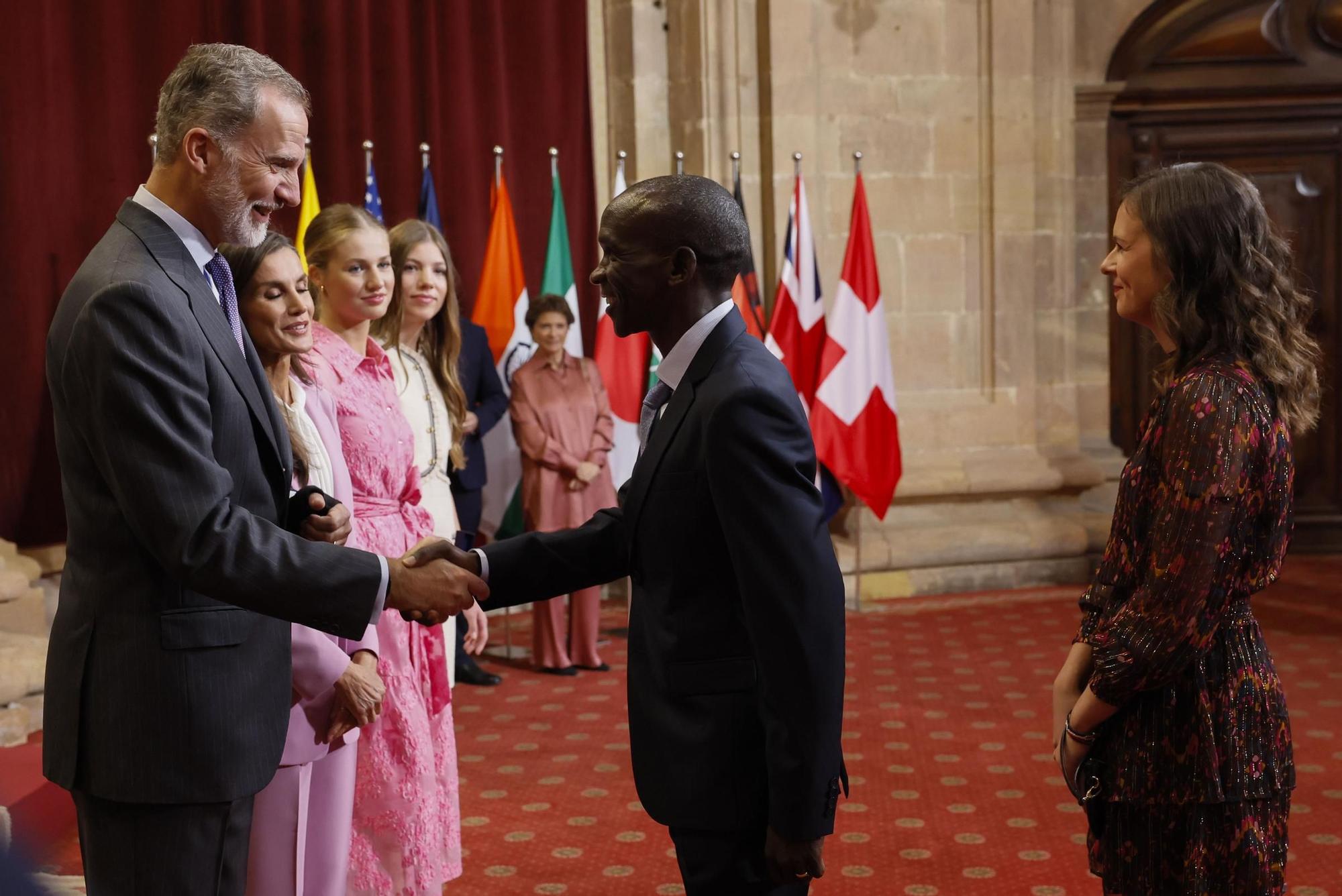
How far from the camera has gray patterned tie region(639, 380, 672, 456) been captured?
2.13 m

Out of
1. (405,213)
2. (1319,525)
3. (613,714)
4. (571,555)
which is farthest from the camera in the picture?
(1319,525)

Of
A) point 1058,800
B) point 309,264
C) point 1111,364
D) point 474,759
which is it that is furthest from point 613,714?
point 1111,364

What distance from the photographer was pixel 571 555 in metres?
2.29

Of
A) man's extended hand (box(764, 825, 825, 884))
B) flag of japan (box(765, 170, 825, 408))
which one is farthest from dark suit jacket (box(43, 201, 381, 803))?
flag of japan (box(765, 170, 825, 408))

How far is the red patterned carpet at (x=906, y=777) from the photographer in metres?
3.76

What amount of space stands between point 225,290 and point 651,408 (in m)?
0.64

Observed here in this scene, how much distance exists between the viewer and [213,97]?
6.46ft

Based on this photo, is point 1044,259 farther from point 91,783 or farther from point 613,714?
point 91,783

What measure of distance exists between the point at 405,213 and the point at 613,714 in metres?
3.16

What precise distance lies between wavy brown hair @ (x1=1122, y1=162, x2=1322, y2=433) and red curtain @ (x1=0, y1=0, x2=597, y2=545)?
529 centimetres

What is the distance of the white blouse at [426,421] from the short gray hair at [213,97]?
7.01 ft

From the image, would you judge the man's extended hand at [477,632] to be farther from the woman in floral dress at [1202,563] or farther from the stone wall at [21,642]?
the woman in floral dress at [1202,563]

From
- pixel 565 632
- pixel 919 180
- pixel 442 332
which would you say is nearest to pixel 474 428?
pixel 565 632

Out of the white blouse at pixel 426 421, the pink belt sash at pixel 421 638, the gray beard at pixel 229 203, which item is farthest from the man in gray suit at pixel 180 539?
the white blouse at pixel 426 421
